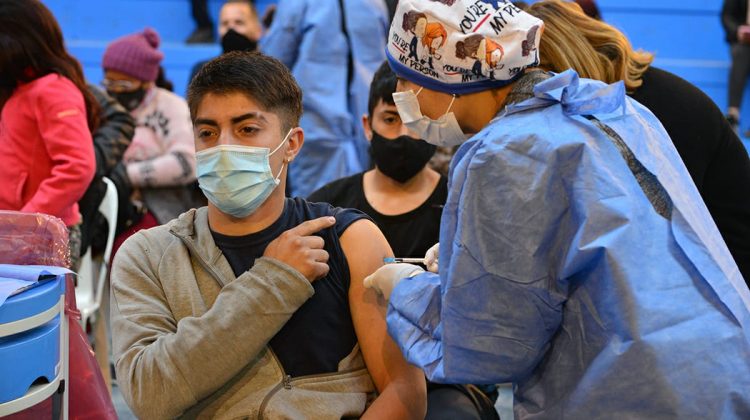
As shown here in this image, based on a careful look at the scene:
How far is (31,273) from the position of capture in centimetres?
188

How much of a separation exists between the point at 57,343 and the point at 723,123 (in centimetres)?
168

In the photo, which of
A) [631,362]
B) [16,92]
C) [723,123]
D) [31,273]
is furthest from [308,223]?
[16,92]

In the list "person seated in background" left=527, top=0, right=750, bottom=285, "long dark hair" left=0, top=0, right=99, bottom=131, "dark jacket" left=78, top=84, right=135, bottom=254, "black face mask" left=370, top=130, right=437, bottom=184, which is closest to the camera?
"person seated in background" left=527, top=0, right=750, bottom=285

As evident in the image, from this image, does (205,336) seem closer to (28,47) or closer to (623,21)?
(28,47)

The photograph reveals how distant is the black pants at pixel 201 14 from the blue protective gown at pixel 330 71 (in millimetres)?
3940

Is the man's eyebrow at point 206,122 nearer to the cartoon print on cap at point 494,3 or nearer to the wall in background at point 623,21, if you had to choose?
the cartoon print on cap at point 494,3

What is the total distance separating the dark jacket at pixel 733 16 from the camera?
7.65 m

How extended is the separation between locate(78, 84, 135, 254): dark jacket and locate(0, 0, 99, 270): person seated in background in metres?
0.29

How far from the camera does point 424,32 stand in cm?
183

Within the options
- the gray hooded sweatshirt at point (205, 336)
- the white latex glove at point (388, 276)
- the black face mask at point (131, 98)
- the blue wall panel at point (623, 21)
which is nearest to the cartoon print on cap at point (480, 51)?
the white latex glove at point (388, 276)

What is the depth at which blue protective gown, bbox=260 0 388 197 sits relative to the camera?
4.60 m

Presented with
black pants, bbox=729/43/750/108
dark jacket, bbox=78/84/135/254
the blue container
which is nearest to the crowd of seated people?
the blue container

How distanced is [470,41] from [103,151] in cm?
199

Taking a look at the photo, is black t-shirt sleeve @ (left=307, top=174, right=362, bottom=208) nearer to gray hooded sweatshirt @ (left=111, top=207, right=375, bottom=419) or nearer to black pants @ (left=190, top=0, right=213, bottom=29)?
gray hooded sweatshirt @ (left=111, top=207, right=375, bottom=419)
